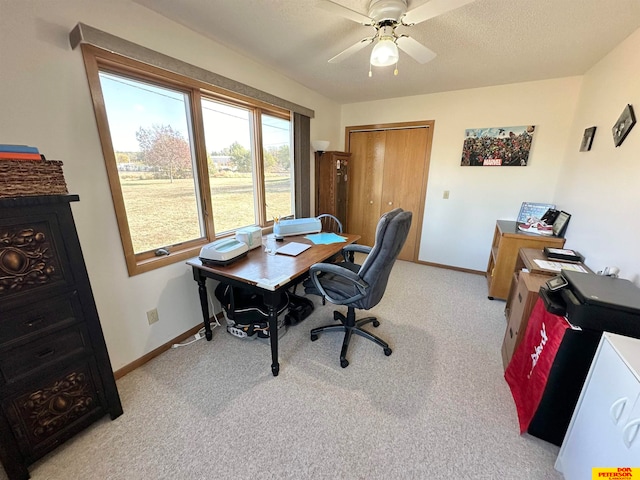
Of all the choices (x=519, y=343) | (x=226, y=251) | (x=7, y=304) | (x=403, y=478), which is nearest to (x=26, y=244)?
(x=7, y=304)

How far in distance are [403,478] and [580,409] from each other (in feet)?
2.72

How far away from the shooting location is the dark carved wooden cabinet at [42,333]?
100 cm

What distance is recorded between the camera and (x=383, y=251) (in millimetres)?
1523

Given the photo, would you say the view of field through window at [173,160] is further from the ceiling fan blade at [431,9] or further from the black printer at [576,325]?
the black printer at [576,325]

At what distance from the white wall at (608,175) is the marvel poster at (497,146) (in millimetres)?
441

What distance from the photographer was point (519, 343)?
1.63 metres

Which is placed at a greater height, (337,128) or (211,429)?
(337,128)

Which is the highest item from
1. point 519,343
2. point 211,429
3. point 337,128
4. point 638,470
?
point 337,128

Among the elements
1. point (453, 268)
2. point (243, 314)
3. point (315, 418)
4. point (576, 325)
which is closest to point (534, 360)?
point (576, 325)

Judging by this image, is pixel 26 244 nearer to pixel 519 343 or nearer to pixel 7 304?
pixel 7 304

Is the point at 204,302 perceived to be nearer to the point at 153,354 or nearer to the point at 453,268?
the point at 153,354

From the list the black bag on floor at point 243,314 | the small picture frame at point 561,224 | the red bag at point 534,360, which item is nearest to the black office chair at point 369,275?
the black bag on floor at point 243,314

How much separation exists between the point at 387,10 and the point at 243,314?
88.3 inches

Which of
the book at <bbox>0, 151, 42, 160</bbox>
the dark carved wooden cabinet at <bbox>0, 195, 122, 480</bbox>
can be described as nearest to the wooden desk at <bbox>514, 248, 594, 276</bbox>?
the dark carved wooden cabinet at <bbox>0, 195, 122, 480</bbox>
